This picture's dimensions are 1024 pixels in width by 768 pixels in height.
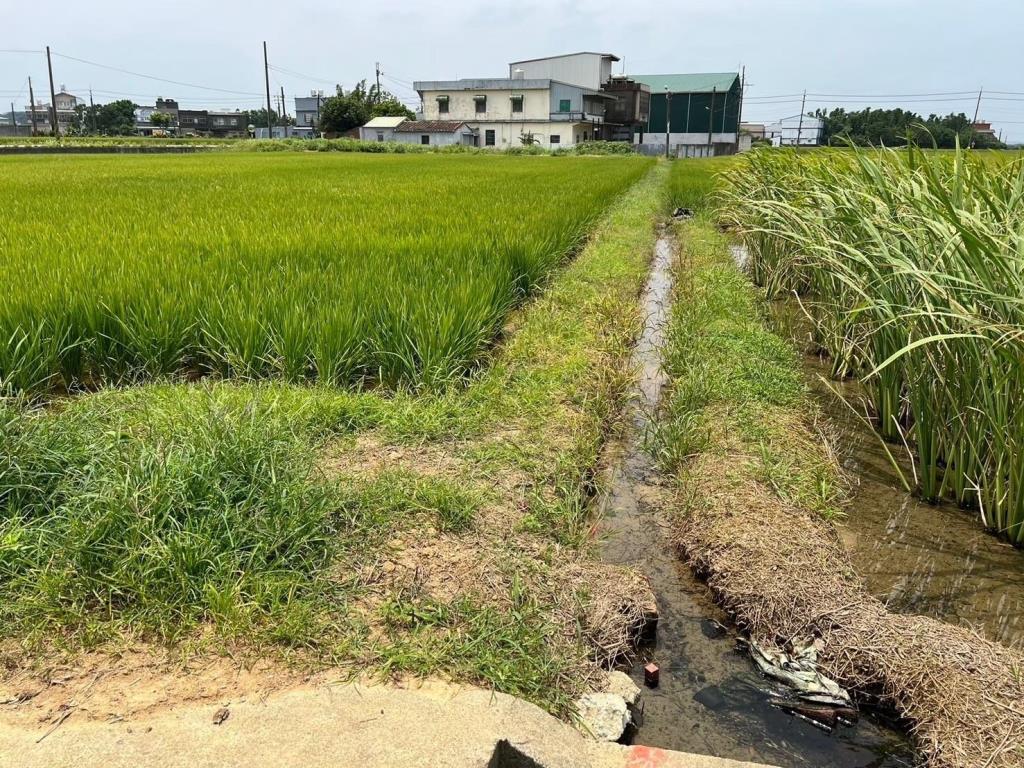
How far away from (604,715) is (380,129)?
53.3 meters

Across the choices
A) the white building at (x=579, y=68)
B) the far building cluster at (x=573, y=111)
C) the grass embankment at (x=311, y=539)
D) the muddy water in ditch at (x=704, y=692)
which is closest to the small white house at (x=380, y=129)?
the far building cluster at (x=573, y=111)

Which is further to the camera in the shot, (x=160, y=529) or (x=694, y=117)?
(x=694, y=117)

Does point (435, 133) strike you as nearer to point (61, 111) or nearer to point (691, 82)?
point (691, 82)

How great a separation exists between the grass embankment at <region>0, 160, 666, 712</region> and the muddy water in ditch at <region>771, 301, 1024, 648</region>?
0.92 meters

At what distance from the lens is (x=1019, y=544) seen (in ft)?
8.07

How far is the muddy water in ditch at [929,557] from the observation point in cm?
216

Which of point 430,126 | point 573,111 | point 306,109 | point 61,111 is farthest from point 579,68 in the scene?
point 61,111

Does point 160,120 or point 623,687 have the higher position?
point 160,120

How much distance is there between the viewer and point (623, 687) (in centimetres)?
180

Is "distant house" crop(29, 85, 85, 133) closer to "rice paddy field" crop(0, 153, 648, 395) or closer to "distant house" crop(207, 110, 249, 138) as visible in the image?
"distant house" crop(207, 110, 249, 138)

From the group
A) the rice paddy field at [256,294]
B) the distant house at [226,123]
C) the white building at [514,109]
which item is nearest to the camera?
the rice paddy field at [256,294]

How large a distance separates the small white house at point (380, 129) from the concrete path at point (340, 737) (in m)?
52.0

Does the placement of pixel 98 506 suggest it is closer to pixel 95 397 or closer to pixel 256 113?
pixel 95 397

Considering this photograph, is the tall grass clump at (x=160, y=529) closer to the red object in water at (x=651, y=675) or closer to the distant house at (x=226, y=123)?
the red object in water at (x=651, y=675)
